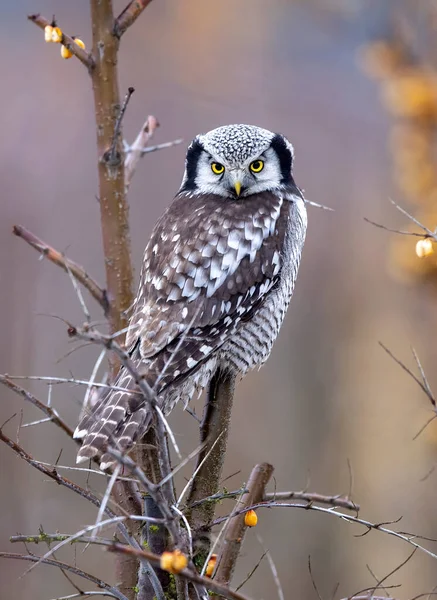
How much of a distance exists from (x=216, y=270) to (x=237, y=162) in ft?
1.51

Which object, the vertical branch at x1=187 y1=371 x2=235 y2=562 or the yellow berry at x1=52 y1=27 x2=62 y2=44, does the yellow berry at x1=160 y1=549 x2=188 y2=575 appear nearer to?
the vertical branch at x1=187 y1=371 x2=235 y2=562

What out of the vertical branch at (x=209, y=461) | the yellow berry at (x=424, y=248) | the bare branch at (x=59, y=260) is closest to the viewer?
the vertical branch at (x=209, y=461)

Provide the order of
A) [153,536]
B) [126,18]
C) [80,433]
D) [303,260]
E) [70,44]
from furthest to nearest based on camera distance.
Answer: [303,260]
[126,18]
[70,44]
[80,433]
[153,536]

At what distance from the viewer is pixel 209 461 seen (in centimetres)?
238

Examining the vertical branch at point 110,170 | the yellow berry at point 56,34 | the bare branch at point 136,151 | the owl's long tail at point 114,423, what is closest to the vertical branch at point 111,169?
the vertical branch at point 110,170

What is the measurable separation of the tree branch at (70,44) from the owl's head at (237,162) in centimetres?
57

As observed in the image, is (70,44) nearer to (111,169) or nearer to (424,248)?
(111,169)

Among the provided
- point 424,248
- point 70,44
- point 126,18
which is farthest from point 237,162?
point 424,248

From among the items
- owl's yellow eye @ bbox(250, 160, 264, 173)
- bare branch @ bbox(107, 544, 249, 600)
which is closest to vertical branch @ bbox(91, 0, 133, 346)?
owl's yellow eye @ bbox(250, 160, 264, 173)

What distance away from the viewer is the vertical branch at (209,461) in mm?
2270

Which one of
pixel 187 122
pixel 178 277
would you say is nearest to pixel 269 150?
pixel 178 277

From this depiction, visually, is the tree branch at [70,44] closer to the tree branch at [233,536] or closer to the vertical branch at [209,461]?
the vertical branch at [209,461]

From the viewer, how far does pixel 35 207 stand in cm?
754

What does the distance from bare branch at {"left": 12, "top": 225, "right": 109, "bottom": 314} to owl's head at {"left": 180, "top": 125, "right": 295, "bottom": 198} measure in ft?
2.06
